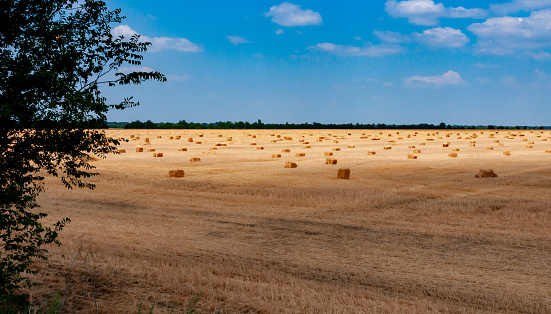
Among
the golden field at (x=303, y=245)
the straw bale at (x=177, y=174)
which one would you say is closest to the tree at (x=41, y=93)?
the golden field at (x=303, y=245)

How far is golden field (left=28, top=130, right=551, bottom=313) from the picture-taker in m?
7.50

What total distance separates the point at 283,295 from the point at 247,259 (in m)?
2.29

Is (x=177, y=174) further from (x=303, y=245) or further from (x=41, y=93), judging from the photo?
(x=41, y=93)

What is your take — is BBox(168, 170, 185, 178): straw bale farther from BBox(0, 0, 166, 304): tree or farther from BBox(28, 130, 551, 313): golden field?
BBox(0, 0, 166, 304): tree

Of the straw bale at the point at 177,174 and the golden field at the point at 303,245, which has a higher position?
the straw bale at the point at 177,174

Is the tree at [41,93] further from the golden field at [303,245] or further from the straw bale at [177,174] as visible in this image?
the straw bale at [177,174]

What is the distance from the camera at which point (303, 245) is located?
10.7 meters

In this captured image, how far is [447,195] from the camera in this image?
54.1ft

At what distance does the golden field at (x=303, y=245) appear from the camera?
24.6ft

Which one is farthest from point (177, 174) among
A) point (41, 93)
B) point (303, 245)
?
point (41, 93)

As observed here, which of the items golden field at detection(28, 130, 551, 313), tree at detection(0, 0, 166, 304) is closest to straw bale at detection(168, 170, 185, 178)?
golden field at detection(28, 130, 551, 313)

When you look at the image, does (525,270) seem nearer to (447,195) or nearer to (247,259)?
(247,259)

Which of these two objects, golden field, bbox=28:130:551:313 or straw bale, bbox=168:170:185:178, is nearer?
golden field, bbox=28:130:551:313

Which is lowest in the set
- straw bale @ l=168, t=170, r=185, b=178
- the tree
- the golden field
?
the golden field
